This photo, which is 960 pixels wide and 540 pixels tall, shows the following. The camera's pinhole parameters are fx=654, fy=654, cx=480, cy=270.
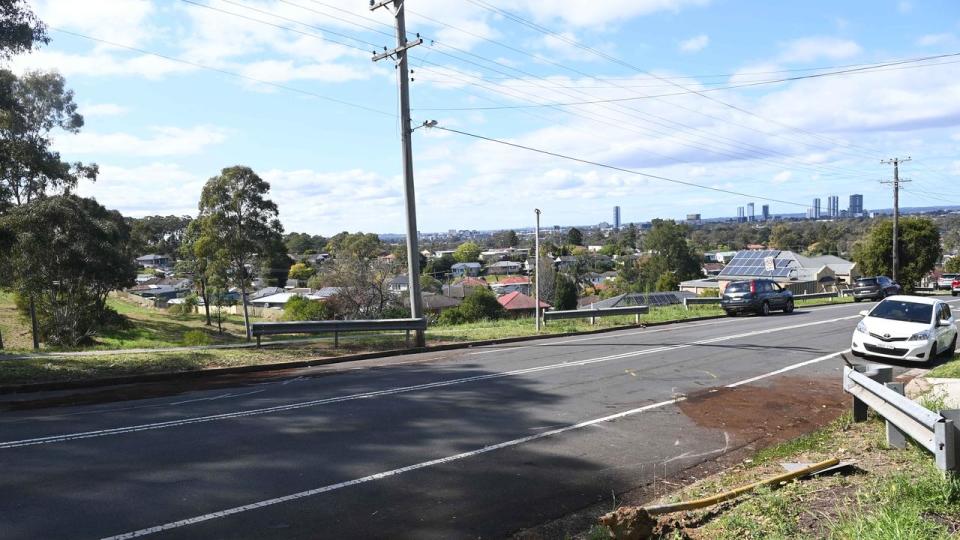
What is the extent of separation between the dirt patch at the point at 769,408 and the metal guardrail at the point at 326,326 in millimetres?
8595

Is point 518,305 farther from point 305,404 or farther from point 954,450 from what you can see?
point 954,450

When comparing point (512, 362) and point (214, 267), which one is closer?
point (512, 362)

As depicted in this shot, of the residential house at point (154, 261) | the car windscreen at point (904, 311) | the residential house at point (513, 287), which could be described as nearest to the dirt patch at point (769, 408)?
the car windscreen at point (904, 311)

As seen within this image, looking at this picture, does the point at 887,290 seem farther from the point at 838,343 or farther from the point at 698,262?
the point at 698,262

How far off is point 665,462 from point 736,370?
259 inches

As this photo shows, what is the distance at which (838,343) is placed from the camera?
57.1 ft

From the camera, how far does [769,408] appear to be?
395 inches

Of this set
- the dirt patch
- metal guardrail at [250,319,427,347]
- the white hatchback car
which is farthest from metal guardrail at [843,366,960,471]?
metal guardrail at [250,319,427,347]

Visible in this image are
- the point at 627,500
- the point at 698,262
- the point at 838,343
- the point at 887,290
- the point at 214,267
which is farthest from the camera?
the point at 698,262

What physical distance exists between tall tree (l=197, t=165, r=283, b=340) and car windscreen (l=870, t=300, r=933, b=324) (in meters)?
35.9

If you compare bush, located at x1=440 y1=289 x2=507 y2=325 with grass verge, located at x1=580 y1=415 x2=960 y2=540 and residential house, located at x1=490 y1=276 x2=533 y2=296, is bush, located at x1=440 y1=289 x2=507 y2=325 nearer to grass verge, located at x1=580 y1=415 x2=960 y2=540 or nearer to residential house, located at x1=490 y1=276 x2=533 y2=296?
grass verge, located at x1=580 y1=415 x2=960 y2=540

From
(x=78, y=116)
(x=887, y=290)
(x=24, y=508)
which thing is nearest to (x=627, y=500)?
(x=24, y=508)

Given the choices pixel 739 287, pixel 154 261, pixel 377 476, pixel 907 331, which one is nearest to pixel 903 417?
pixel 377 476

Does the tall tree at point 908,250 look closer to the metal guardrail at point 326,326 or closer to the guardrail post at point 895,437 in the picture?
the metal guardrail at point 326,326
